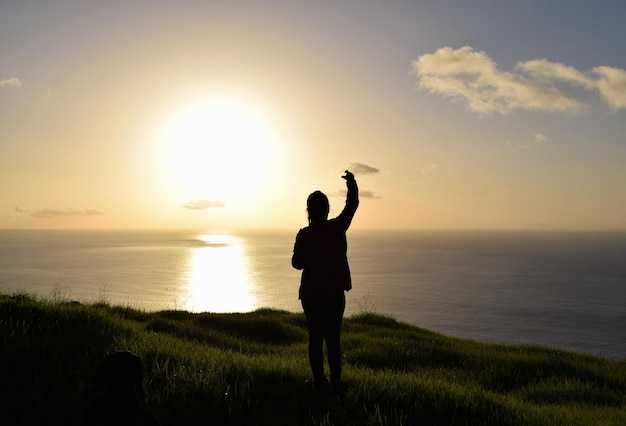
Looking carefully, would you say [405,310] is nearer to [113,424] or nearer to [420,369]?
[420,369]

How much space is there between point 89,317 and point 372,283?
154 metres

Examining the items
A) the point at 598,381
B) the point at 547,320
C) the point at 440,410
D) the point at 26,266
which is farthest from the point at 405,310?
the point at 26,266

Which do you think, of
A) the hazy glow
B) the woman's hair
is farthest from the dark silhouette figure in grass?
the hazy glow

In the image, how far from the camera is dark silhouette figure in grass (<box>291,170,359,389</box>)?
24.0 ft

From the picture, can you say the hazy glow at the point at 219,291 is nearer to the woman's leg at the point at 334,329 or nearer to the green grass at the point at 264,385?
the green grass at the point at 264,385

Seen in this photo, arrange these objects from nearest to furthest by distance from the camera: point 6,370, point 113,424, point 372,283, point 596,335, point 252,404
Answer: point 113,424
point 252,404
point 6,370
point 596,335
point 372,283

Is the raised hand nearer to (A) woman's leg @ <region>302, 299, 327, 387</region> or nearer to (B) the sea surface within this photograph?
(A) woman's leg @ <region>302, 299, 327, 387</region>

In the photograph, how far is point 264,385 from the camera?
7520 millimetres

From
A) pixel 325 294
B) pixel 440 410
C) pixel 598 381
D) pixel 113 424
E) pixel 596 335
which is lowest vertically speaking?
pixel 596 335

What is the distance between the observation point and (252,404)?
22.2 ft

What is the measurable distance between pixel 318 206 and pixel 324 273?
109 cm

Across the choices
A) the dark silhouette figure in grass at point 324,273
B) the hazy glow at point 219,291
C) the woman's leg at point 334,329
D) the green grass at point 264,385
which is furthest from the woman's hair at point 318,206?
the hazy glow at point 219,291

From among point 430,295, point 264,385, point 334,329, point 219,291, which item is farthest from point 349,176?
point 219,291

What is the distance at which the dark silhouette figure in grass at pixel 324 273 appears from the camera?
7305 mm
